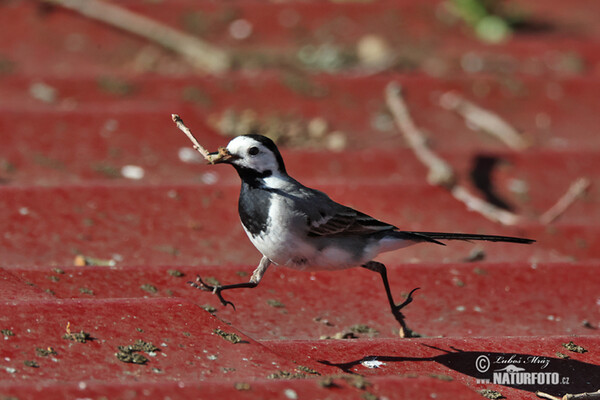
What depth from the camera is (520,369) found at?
2.90m

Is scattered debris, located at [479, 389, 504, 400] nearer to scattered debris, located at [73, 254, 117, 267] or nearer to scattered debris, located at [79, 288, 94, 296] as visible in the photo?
scattered debris, located at [79, 288, 94, 296]

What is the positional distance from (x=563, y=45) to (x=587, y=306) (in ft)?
12.1

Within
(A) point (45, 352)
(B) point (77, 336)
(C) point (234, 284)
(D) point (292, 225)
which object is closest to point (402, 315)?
(D) point (292, 225)

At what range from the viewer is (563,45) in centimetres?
682

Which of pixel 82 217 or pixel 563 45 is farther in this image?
pixel 563 45

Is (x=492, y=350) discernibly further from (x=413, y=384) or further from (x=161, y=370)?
(x=161, y=370)

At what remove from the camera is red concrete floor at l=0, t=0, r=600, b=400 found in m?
2.62

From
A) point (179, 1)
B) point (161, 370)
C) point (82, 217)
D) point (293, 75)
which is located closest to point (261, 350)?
point (161, 370)

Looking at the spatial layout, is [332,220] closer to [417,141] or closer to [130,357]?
[130,357]

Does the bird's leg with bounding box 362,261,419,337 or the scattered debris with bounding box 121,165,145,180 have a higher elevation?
the scattered debris with bounding box 121,165,145,180

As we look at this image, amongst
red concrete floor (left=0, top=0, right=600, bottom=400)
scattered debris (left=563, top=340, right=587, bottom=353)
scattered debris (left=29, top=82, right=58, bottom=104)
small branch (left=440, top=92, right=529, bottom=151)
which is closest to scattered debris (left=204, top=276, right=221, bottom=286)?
red concrete floor (left=0, top=0, right=600, bottom=400)

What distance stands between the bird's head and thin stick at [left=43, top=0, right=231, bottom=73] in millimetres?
3147

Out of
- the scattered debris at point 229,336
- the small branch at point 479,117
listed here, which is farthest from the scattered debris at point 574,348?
the small branch at point 479,117

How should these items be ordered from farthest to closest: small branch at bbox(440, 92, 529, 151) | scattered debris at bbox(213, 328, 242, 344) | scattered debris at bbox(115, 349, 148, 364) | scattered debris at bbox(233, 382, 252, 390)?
small branch at bbox(440, 92, 529, 151)
scattered debris at bbox(213, 328, 242, 344)
scattered debris at bbox(115, 349, 148, 364)
scattered debris at bbox(233, 382, 252, 390)
